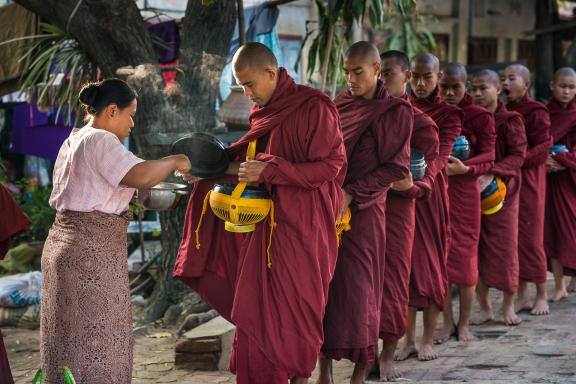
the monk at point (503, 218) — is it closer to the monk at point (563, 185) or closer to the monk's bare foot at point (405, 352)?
the monk at point (563, 185)

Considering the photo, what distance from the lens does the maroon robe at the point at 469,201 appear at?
686 cm

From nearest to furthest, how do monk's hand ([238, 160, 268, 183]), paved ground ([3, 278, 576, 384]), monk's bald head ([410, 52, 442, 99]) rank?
monk's hand ([238, 160, 268, 183]) < paved ground ([3, 278, 576, 384]) < monk's bald head ([410, 52, 442, 99])

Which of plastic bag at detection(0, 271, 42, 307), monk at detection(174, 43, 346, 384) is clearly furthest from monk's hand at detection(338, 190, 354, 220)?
plastic bag at detection(0, 271, 42, 307)

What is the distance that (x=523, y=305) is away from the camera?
26.2ft

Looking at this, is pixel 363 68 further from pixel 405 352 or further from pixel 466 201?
pixel 405 352

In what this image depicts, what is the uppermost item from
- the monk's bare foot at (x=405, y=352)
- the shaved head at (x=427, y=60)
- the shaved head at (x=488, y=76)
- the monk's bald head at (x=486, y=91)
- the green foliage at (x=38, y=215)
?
the shaved head at (x=427, y=60)

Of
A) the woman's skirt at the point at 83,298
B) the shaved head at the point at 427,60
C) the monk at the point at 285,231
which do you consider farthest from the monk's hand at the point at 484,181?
the woman's skirt at the point at 83,298

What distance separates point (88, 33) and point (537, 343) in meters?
4.08

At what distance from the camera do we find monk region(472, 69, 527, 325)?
734 centimetres

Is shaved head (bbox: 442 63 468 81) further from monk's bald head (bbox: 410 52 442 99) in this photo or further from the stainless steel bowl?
the stainless steel bowl

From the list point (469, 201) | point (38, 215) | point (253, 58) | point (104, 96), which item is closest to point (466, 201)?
point (469, 201)

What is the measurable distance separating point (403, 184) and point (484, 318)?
2311 millimetres

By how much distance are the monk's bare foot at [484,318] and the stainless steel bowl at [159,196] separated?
3386 mm

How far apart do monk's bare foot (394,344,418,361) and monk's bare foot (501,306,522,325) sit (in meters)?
1.22
